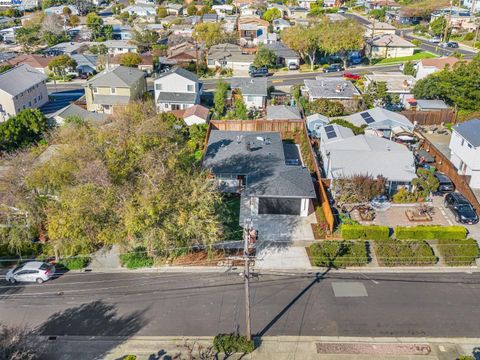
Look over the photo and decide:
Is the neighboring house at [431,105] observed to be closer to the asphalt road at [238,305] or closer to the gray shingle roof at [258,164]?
the gray shingle roof at [258,164]

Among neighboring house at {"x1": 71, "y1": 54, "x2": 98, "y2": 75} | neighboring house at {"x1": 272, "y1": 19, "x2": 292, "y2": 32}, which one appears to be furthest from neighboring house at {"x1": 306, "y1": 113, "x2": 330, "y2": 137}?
neighboring house at {"x1": 272, "y1": 19, "x2": 292, "y2": 32}

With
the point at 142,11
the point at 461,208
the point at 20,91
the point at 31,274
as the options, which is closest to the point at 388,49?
the point at 461,208

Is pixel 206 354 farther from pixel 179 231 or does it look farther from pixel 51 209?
pixel 51 209

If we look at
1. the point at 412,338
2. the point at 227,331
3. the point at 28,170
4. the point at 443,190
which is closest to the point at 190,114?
the point at 28,170

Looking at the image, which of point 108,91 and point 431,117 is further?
point 108,91

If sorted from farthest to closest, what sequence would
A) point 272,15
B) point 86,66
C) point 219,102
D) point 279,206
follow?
point 272,15 < point 86,66 < point 219,102 < point 279,206

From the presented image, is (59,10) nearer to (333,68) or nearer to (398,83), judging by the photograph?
(333,68)
